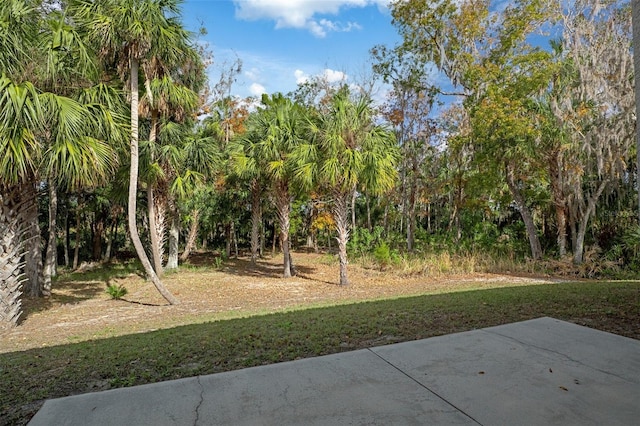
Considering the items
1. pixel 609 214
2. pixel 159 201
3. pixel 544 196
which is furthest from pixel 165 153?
pixel 609 214

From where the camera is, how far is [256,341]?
4316 mm

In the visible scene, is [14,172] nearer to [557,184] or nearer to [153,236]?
[153,236]

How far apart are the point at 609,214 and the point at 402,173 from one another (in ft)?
31.0

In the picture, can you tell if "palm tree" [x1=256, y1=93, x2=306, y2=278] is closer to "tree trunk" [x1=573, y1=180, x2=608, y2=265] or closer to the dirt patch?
the dirt patch

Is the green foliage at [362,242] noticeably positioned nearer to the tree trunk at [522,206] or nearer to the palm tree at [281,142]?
the palm tree at [281,142]

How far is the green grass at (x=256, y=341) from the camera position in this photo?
3.29 metres

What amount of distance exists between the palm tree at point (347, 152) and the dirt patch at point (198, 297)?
322cm

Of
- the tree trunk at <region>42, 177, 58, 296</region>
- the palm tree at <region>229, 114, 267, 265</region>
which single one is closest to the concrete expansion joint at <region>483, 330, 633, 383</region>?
the palm tree at <region>229, 114, 267, 265</region>

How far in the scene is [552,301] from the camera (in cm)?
593

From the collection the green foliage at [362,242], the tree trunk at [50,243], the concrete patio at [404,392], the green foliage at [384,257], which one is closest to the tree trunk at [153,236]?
the tree trunk at [50,243]

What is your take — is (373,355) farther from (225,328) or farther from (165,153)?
(165,153)

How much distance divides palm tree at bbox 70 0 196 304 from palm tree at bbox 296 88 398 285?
433 centimetres

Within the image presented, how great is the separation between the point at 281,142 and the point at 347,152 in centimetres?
320

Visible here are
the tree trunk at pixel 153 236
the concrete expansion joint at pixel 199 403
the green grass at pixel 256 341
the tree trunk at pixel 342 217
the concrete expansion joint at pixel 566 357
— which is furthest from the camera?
the tree trunk at pixel 153 236
